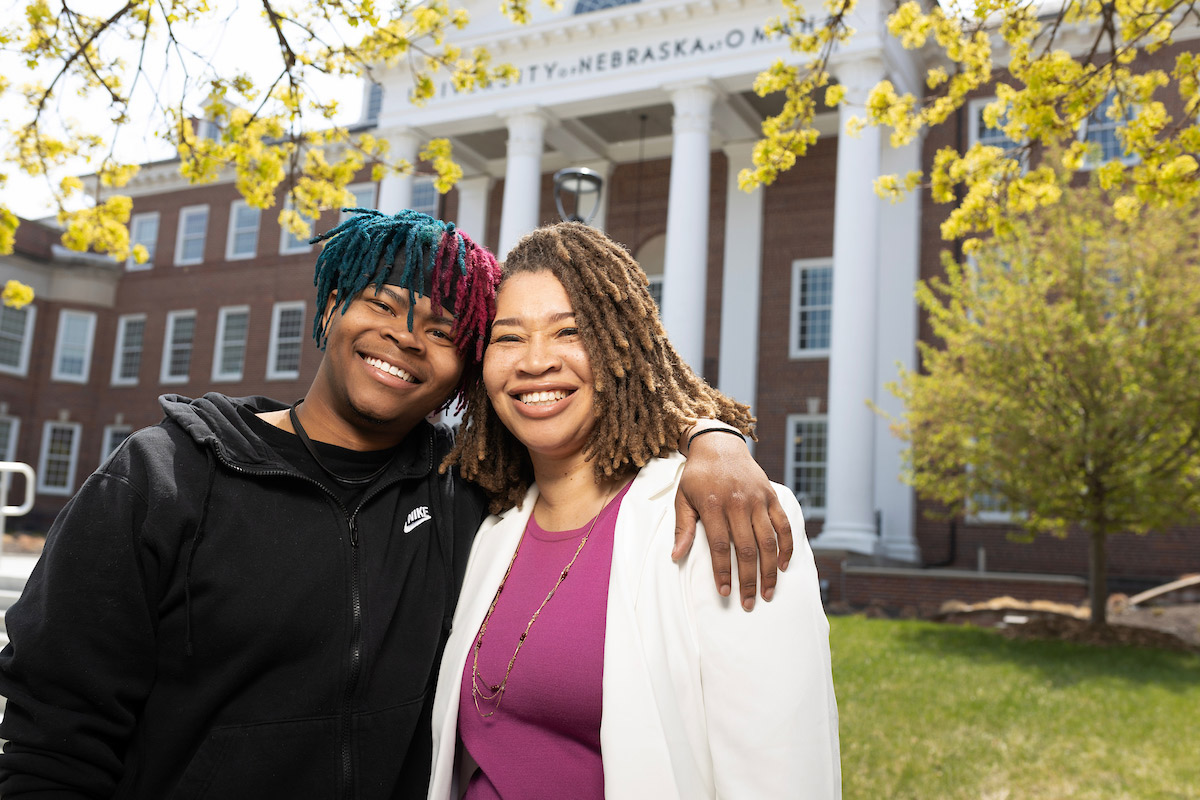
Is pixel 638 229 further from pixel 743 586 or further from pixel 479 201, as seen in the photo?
pixel 743 586

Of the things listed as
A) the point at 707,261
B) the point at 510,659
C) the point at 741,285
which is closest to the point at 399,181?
the point at 707,261

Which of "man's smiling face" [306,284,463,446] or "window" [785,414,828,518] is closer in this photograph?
"man's smiling face" [306,284,463,446]

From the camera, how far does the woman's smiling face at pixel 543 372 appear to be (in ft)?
7.73

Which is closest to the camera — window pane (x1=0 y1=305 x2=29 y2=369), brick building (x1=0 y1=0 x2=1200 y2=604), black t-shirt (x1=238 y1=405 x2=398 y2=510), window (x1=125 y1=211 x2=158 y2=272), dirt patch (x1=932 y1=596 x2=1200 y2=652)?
black t-shirt (x1=238 y1=405 x2=398 y2=510)

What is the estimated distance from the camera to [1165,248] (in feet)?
39.9

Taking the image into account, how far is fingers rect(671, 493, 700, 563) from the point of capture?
202 cm

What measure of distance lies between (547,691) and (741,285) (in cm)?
2119

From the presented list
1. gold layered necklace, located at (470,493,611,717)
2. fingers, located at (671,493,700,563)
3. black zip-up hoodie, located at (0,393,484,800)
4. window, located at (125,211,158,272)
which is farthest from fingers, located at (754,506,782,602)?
window, located at (125,211,158,272)

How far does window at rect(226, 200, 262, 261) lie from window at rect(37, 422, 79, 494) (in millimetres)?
7665

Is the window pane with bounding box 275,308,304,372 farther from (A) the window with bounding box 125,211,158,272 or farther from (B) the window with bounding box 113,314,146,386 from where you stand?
(A) the window with bounding box 125,211,158,272

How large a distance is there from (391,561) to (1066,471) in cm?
1171

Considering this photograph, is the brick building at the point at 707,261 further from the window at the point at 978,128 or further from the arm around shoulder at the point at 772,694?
the arm around shoulder at the point at 772,694

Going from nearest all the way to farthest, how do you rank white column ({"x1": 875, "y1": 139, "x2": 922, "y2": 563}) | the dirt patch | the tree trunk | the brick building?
1. the dirt patch
2. the tree trunk
3. the brick building
4. white column ({"x1": 875, "y1": 139, "x2": 922, "y2": 563})

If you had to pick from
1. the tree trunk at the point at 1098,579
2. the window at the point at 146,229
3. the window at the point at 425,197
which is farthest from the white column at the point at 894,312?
the window at the point at 146,229
